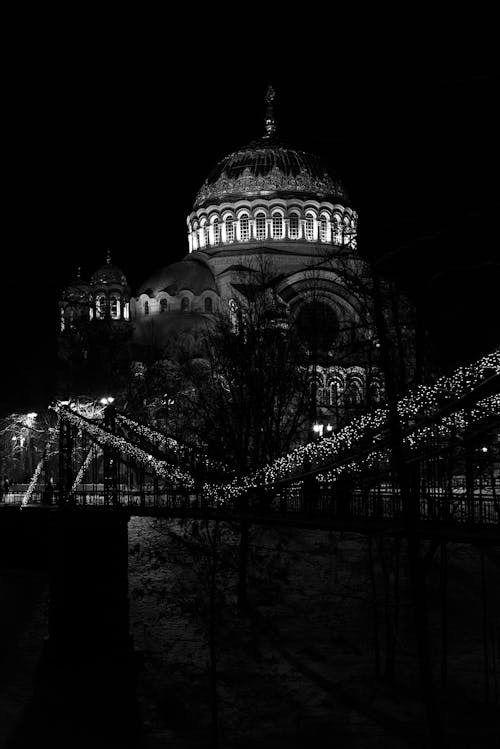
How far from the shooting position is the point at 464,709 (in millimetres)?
18328

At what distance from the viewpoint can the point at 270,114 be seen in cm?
8894

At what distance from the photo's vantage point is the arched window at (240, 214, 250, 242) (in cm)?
8081

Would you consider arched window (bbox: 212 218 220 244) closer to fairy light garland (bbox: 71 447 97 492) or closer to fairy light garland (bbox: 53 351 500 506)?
fairy light garland (bbox: 71 447 97 492)

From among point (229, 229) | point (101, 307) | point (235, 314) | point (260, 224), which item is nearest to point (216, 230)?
point (229, 229)

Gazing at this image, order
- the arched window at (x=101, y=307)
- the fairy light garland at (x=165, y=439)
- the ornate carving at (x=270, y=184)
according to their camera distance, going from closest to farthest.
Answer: the arched window at (x=101, y=307) < the fairy light garland at (x=165, y=439) < the ornate carving at (x=270, y=184)

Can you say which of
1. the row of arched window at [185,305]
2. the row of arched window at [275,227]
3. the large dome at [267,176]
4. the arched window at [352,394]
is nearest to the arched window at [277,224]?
the row of arched window at [275,227]

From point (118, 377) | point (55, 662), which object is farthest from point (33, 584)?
point (118, 377)

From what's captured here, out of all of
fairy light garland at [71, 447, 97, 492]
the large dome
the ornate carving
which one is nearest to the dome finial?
the large dome

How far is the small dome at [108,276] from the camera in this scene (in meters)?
81.4

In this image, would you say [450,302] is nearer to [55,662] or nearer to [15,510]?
[55,662]

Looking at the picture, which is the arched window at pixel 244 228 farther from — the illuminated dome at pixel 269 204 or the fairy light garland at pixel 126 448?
the fairy light garland at pixel 126 448

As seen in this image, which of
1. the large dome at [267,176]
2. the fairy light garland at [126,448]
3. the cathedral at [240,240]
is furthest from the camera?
the large dome at [267,176]

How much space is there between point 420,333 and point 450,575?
9790mm

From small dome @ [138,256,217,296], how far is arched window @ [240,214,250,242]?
12.5 feet
